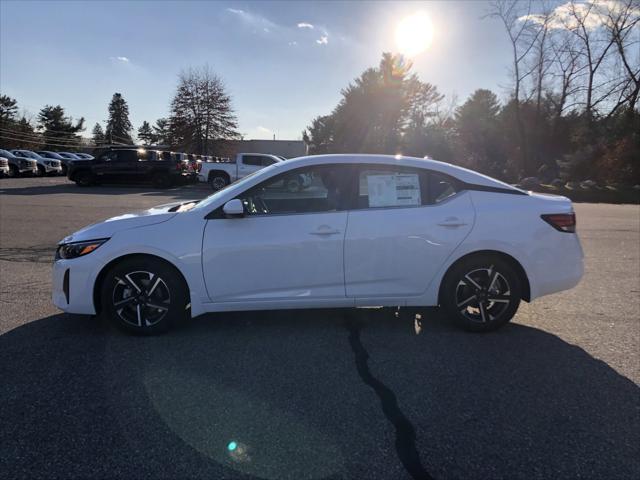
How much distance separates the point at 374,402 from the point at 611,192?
84.6ft

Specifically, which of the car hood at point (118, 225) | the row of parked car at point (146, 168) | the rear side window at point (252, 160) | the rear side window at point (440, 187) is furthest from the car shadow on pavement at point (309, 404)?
the rear side window at point (252, 160)

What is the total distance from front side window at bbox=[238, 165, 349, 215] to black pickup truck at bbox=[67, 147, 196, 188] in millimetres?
20678

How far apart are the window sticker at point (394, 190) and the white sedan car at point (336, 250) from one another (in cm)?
1

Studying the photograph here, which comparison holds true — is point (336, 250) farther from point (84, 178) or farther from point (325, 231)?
point (84, 178)

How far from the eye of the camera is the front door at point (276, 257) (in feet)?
13.2

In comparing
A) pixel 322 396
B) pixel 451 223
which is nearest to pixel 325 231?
pixel 451 223

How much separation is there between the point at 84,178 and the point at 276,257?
22.4 metres

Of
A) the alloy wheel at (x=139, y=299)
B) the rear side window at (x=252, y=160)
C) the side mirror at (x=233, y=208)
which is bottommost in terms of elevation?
the alloy wheel at (x=139, y=299)

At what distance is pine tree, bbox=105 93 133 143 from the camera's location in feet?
372

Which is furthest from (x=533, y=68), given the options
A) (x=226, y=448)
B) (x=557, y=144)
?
(x=226, y=448)

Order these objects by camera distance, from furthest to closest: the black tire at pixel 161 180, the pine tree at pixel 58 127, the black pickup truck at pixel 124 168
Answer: the pine tree at pixel 58 127
the black tire at pixel 161 180
the black pickup truck at pixel 124 168

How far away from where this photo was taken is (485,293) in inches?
167

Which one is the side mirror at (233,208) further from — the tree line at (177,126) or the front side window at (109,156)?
the tree line at (177,126)

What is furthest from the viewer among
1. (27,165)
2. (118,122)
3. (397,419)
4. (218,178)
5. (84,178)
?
(118,122)
